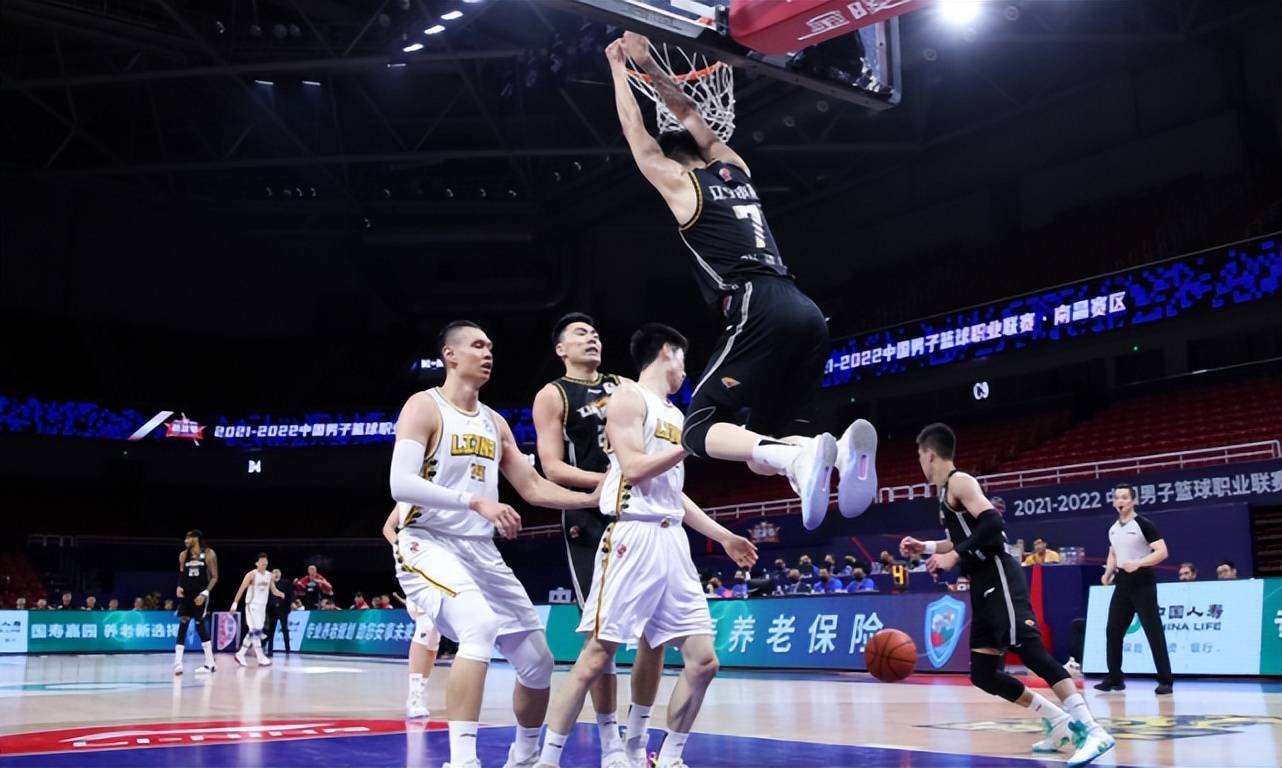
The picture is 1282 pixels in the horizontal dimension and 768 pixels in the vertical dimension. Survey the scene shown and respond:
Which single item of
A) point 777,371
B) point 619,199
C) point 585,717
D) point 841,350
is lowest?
point 585,717

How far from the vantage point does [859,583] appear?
60.7 ft

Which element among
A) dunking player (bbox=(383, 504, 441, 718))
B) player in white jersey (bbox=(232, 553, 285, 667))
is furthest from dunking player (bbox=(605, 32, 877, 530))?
player in white jersey (bbox=(232, 553, 285, 667))

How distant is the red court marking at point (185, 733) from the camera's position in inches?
302

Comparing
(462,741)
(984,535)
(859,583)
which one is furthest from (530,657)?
(859,583)

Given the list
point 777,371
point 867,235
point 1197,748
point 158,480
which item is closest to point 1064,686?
point 1197,748

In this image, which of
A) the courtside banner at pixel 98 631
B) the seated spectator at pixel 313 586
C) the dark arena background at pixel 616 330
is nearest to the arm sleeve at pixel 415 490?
the dark arena background at pixel 616 330

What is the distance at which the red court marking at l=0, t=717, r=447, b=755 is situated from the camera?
7.67 meters

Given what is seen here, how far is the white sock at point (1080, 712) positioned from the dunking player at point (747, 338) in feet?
8.24

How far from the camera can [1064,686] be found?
6875mm

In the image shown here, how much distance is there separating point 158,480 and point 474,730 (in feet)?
115

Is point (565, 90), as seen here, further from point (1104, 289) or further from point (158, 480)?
point (158, 480)

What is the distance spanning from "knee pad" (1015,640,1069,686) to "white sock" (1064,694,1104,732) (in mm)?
188

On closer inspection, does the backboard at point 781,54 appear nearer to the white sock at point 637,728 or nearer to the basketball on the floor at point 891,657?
the white sock at point 637,728

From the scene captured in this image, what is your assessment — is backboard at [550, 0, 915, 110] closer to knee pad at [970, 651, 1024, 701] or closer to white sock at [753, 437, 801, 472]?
white sock at [753, 437, 801, 472]
